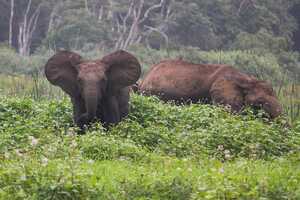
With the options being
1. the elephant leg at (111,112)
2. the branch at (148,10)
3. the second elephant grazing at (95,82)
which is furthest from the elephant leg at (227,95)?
the branch at (148,10)

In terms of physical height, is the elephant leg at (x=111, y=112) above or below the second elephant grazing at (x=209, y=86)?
above

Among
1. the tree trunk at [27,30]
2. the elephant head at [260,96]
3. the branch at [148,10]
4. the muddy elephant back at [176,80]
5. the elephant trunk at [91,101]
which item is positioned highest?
the elephant trunk at [91,101]

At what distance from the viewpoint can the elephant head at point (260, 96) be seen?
15.8 metres

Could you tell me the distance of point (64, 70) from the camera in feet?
46.3

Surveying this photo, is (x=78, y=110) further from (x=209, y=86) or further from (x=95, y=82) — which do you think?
(x=209, y=86)

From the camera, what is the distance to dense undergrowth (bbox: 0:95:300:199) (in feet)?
25.6

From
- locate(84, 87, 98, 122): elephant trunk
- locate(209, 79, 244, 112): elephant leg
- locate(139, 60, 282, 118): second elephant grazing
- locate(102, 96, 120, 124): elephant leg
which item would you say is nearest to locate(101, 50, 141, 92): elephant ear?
locate(102, 96, 120, 124): elephant leg

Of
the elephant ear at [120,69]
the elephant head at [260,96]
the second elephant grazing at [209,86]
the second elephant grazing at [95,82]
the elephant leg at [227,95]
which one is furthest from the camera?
the elephant leg at [227,95]

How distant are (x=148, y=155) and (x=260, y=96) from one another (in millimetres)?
5607

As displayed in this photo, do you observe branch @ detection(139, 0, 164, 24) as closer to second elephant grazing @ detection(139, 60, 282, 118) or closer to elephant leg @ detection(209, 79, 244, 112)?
second elephant grazing @ detection(139, 60, 282, 118)

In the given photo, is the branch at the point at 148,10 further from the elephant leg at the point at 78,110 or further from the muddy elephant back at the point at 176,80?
the elephant leg at the point at 78,110

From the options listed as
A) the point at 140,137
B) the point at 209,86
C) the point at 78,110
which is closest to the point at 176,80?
the point at 209,86

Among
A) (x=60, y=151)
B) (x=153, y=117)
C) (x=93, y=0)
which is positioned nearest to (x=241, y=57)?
(x=93, y=0)

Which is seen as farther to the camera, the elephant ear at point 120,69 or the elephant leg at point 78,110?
the elephant ear at point 120,69
